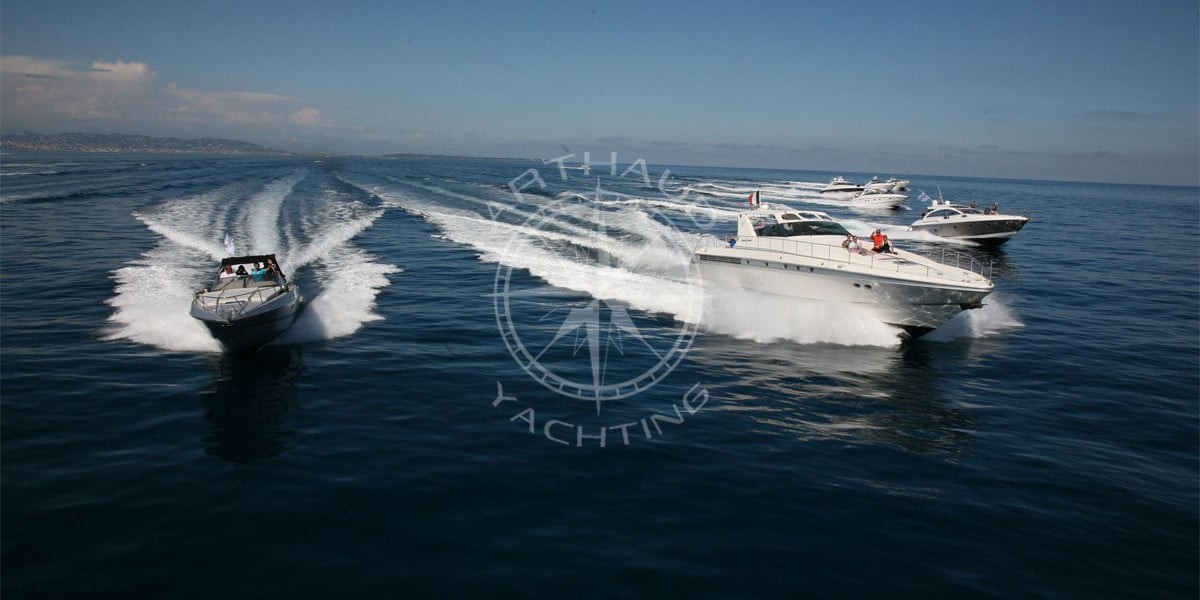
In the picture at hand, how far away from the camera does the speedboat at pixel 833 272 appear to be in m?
18.0

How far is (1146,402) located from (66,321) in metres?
28.6

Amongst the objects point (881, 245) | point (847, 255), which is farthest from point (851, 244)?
point (881, 245)

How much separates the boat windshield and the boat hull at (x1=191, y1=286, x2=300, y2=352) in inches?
617

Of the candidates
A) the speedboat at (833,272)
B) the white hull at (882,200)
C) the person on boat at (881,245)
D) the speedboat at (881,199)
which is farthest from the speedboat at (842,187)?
the person on boat at (881,245)

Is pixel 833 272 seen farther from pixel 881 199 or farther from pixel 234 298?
pixel 881 199

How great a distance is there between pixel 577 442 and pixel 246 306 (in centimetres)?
918

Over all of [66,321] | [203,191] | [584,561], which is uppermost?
[203,191]

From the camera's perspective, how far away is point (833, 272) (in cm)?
1938

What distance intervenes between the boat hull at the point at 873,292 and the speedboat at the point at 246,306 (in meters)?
14.4

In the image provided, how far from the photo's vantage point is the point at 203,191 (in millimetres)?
51062

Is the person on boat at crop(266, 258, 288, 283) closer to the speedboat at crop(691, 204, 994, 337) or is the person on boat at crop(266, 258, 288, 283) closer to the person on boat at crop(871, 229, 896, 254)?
the speedboat at crop(691, 204, 994, 337)

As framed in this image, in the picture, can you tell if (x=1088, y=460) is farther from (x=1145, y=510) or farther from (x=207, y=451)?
(x=207, y=451)

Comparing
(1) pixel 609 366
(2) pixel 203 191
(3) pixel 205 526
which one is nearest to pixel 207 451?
(3) pixel 205 526

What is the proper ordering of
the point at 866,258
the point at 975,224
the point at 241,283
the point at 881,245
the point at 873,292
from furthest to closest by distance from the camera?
the point at 975,224
the point at 881,245
the point at 866,258
the point at 873,292
the point at 241,283
